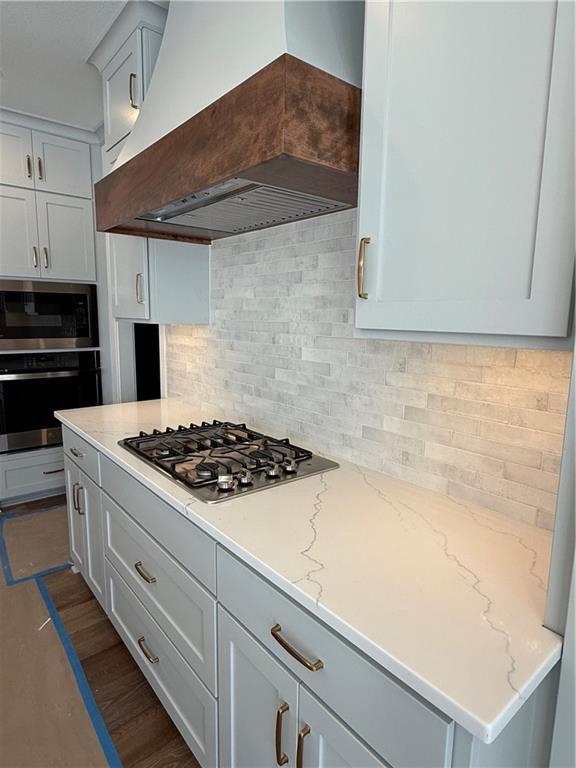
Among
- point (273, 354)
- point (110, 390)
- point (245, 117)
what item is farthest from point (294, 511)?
point (110, 390)

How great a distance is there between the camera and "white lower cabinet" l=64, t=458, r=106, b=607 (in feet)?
6.39

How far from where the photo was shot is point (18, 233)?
3.01 meters

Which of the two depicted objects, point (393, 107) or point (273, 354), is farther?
point (273, 354)

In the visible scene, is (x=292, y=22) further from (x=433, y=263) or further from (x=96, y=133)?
(x=96, y=133)

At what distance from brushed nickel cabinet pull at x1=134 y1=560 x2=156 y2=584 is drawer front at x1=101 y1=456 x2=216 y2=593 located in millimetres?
155

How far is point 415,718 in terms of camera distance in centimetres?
69

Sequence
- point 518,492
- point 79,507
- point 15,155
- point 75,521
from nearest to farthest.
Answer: point 518,492 → point 79,507 → point 75,521 → point 15,155

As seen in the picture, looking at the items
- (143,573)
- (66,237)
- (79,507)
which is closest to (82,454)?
(79,507)

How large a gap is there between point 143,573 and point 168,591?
0.18 m

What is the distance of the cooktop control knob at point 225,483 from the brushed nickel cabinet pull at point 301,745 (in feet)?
1.94

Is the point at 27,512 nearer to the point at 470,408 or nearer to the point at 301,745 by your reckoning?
the point at 301,745

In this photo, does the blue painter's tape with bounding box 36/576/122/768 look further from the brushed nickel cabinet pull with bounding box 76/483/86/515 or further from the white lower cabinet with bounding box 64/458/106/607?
the brushed nickel cabinet pull with bounding box 76/483/86/515

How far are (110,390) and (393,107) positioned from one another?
9.71ft

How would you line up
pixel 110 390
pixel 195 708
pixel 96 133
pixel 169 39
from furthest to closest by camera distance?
pixel 110 390
pixel 96 133
pixel 169 39
pixel 195 708
